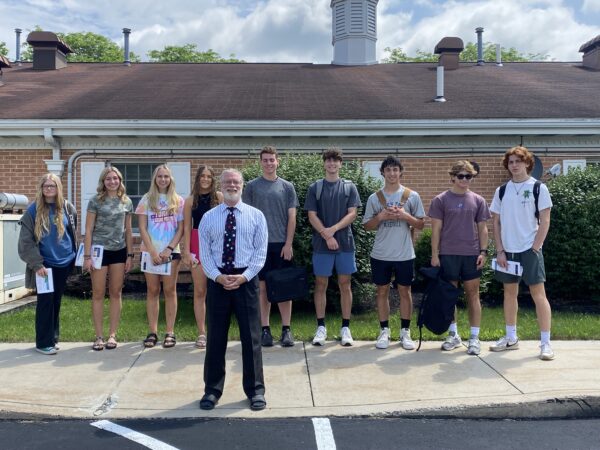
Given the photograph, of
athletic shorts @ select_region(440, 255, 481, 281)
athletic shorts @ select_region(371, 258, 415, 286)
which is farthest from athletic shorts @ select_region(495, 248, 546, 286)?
athletic shorts @ select_region(371, 258, 415, 286)

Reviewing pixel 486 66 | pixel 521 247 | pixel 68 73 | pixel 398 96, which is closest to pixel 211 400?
pixel 521 247

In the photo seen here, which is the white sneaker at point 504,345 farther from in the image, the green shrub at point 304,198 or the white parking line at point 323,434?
the white parking line at point 323,434

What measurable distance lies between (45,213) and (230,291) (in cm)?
258

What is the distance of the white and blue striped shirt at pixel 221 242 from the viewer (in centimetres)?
437

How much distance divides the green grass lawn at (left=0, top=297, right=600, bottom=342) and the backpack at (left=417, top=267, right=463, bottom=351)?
81 cm

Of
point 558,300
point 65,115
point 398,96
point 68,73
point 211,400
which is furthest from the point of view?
point 68,73

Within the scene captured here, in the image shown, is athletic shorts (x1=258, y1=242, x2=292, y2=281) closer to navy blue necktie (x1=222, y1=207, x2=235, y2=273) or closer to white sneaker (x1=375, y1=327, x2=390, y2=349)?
white sneaker (x1=375, y1=327, x2=390, y2=349)

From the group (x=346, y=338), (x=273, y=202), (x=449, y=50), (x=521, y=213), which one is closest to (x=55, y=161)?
(x=273, y=202)

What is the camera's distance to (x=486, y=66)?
16.6m

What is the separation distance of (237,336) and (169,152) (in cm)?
517

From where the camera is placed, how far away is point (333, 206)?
5.85 meters

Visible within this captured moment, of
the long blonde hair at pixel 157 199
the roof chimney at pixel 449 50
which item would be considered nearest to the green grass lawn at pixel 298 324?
the long blonde hair at pixel 157 199

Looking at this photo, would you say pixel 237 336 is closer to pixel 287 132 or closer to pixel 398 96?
pixel 287 132

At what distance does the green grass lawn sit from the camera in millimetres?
6492
